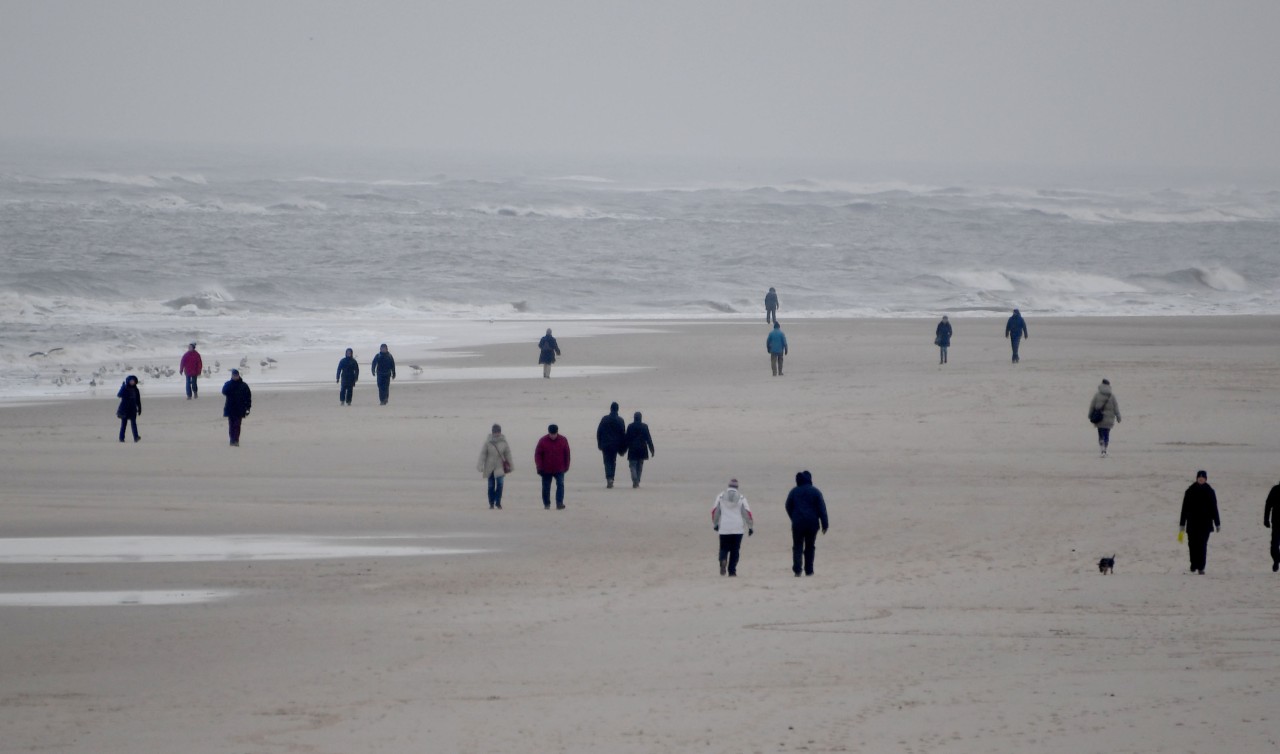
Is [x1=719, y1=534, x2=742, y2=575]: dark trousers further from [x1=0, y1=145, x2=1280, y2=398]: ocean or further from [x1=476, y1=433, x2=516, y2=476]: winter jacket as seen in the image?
[x1=0, y1=145, x2=1280, y2=398]: ocean

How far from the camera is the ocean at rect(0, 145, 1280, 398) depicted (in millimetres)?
39875

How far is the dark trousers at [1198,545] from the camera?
476 inches

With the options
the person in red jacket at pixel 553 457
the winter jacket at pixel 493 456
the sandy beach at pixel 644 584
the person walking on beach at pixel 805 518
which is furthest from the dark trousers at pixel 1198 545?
the winter jacket at pixel 493 456

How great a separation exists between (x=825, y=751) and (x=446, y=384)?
19.5 metres

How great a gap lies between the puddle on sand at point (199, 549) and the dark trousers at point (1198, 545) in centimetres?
615

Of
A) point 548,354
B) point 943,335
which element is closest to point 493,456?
point 548,354

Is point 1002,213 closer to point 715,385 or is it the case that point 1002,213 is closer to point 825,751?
point 715,385

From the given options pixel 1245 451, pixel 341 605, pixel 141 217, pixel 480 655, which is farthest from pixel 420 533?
pixel 141 217

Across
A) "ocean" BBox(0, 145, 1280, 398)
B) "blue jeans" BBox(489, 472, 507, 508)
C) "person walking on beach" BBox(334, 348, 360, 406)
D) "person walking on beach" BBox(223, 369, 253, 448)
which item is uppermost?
"ocean" BBox(0, 145, 1280, 398)

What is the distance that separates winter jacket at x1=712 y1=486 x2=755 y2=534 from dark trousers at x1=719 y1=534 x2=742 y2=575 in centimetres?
6

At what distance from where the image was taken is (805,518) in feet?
39.1

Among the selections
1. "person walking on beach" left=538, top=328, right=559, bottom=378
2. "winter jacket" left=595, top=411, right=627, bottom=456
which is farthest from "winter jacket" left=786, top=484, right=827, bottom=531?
"person walking on beach" left=538, top=328, right=559, bottom=378

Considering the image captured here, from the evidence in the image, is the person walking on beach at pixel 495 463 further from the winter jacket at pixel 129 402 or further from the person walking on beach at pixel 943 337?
the person walking on beach at pixel 943 337

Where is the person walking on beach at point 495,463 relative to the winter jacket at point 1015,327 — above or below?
below
